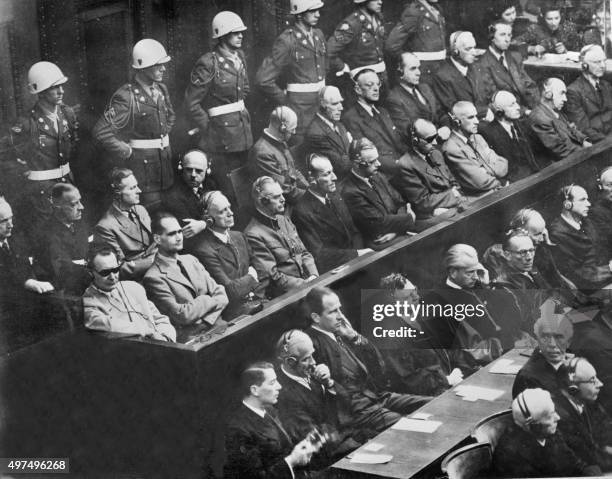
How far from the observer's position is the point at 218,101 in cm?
804

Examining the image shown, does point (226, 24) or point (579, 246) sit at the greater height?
point (226, 24)

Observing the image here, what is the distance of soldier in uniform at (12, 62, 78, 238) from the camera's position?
8.06m

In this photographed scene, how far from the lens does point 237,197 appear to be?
8.02 metres

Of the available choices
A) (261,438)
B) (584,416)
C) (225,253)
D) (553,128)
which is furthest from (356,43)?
(584,416)

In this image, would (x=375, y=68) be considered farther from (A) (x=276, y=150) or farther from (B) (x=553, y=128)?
(B) (x=553, y=128)

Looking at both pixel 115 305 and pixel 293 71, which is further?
pixel 293 71

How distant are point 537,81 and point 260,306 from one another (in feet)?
7.43

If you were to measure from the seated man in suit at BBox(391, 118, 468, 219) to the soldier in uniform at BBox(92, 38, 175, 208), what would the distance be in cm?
144

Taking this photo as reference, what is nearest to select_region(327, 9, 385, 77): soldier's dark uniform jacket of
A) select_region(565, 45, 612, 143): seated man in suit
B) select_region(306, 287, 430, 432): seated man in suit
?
select_region(565, 45, 612, 143): seated man in suit

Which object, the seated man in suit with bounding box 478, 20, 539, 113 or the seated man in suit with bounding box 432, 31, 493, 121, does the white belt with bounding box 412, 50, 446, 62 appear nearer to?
the seated man in suit with bounding box 432, 31, 493, 121

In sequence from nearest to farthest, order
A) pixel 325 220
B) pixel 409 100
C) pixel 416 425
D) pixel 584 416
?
pixel 416 425, pixel 584 416, pixel 325 220, pixel 409 100

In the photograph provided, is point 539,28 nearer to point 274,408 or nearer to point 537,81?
point 537,81

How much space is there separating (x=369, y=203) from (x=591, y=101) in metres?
1.58

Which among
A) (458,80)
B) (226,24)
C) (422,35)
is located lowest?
(458,80)
